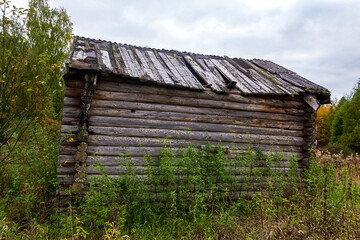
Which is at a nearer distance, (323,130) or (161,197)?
(161,197)

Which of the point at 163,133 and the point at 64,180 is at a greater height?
the point at 163,133

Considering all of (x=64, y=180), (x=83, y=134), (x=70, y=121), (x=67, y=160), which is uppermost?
(x=70, y=121)

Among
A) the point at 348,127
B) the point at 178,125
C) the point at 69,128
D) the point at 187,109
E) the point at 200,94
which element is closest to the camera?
the point at 69,128

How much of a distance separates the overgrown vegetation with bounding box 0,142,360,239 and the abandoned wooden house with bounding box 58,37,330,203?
15.9 inches

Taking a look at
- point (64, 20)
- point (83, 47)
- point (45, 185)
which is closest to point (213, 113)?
point (83, 47)

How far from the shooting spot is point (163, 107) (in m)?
6.32

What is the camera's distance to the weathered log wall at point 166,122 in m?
5.63

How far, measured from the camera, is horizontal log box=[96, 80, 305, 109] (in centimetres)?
597

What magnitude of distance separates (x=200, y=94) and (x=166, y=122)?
3.89 ft

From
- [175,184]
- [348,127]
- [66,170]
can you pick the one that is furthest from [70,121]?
[348,127]

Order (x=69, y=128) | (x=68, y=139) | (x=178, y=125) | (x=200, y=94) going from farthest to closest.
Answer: (x=200, y=94), (x=178, y=125), (x=69, y=128), (x=68, y=139)

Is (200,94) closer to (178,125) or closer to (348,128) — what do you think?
(178,125)

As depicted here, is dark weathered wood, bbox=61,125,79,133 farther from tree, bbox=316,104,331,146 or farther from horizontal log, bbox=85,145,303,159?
tree, bbox=316,104,331,146

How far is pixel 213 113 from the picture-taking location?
265 inches
